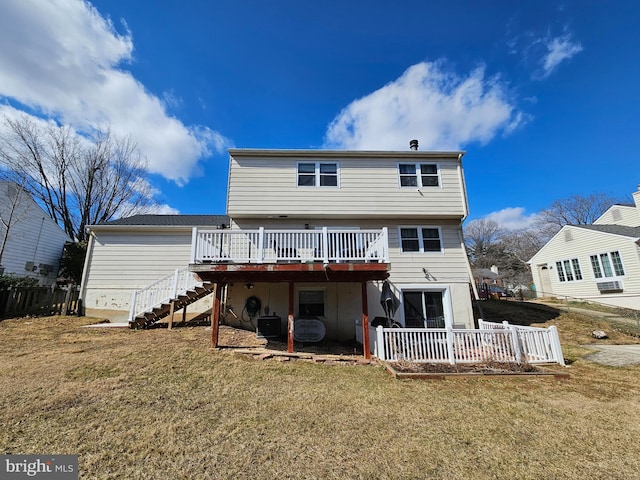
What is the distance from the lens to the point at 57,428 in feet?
11.8

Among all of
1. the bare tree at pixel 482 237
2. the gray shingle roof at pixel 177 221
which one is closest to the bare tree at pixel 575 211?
the bare tree at pixel 482 237

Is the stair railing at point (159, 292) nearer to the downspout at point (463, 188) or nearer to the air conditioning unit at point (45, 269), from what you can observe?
the downspout at point (463, 188)

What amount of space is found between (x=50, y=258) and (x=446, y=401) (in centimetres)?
2347

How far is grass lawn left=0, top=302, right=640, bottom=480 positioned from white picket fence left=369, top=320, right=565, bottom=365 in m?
0.83

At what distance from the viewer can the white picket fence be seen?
738cm

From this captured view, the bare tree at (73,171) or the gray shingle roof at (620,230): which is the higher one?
the bare tree at (73,171)

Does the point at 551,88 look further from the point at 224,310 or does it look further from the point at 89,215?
the point at 89,215

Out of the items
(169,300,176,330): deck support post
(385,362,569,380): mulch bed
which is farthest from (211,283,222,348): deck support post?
(385,362,569,380): mulch bed

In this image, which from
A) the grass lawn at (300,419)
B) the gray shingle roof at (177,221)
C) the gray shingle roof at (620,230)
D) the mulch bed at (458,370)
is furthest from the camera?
the gray shingle roof at (620,230)

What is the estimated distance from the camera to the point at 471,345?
7.45 metres

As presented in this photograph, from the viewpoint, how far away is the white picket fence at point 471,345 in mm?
7375

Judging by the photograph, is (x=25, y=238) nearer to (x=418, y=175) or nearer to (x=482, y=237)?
(x=418, y=175)

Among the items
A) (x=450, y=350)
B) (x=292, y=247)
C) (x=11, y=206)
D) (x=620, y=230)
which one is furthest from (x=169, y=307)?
(x=620, y=230)

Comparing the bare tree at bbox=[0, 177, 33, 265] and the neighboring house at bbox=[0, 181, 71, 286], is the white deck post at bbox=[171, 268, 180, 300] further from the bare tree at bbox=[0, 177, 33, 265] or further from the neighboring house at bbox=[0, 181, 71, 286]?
the bare tree at bbox=[0, 177, 33, 265]
